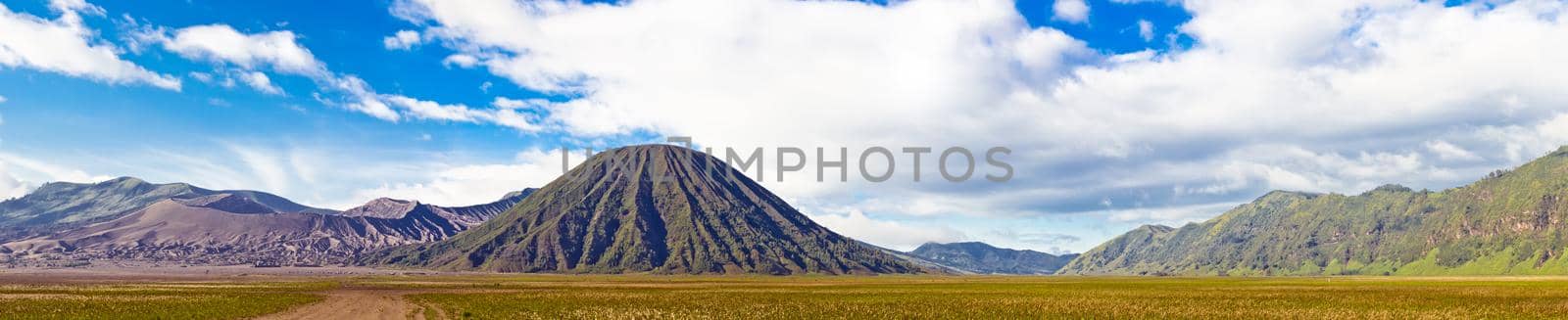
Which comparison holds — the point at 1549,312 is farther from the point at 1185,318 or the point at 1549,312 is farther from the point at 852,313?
the point at 852,313

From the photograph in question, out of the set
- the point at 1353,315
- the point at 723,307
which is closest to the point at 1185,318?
the point at 1353,315

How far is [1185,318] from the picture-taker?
2450 inches

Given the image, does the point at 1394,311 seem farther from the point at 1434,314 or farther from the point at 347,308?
the point at 347,308

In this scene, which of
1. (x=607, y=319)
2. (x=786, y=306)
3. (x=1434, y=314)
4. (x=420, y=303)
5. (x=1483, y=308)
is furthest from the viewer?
(x=420, y=303)

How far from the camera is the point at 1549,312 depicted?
68.4 meters

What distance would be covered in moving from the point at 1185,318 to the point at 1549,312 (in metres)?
34.7

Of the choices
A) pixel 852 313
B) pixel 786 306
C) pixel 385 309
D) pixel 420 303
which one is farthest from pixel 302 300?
pixel 852 313

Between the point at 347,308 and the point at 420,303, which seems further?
the point at 420,303

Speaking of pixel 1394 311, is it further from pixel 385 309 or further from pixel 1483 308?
pixel 385 309

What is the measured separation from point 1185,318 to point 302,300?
294ft

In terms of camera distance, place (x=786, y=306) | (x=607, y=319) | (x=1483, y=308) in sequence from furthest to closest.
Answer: (x=786, y=306), (x=1483, y=308), (x=607, y=319)

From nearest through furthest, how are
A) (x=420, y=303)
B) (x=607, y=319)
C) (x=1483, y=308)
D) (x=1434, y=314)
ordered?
(x=607, y=319) < (x=1434, y=314) < (x=1483, y=308) < (x=420, y=303)

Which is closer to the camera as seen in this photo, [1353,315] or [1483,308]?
[1353,315]

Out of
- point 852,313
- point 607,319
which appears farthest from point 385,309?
point 852,313
